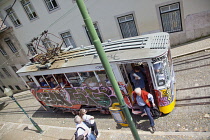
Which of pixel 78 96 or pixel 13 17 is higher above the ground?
pixel 13 17

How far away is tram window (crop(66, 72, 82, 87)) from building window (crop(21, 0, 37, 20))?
10082 millimetres

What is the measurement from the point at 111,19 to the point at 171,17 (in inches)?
162

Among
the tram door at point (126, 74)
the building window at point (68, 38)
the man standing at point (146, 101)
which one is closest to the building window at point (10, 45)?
the building window at point (68, 38)

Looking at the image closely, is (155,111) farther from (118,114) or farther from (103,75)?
(103,75)

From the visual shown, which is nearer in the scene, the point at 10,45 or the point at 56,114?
the point at 56,114

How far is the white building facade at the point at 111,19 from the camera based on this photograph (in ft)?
33.2

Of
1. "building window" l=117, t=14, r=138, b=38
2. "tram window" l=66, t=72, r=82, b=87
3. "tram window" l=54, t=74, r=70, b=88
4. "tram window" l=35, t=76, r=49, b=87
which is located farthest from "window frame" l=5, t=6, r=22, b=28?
"tram window" l=66, t=72, r=82, b=87

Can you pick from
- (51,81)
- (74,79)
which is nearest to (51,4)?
(51,81)

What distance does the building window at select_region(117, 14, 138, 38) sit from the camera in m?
11.6

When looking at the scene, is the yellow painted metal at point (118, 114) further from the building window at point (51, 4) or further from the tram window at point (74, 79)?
the building window at point (51, 4)

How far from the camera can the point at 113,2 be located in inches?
443

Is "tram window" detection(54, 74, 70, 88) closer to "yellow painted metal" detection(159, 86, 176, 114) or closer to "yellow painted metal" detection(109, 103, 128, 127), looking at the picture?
"yellow painted metal" detection(109, 103, 128, 127)

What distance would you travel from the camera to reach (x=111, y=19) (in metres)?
11.9

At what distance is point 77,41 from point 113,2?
4.66m
